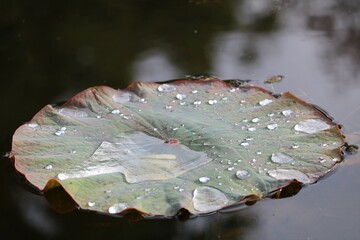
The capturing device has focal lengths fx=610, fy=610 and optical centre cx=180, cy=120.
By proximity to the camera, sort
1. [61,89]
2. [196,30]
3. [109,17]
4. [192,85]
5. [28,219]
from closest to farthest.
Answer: [28,219] → [192,85] → [61,89] → [196,30] → [109,17]

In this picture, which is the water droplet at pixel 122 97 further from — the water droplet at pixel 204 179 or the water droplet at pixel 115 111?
the water droplet at pixel 204 179

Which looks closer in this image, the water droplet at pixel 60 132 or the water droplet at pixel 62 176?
the water droplet at pixel 62 176

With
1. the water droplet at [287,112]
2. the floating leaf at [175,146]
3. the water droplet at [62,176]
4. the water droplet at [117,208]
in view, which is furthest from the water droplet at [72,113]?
the water droplet at [287,112]

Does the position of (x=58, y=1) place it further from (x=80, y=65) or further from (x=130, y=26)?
(x=80, y=65)

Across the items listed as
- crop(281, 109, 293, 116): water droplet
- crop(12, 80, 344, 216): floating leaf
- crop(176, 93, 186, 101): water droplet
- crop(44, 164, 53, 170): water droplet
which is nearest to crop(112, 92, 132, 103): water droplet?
crop(12, 80, 344, 216): floating leaf

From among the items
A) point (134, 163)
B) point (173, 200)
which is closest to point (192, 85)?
point (134, 163)

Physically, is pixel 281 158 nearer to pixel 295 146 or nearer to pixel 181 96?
pixel 295 146
